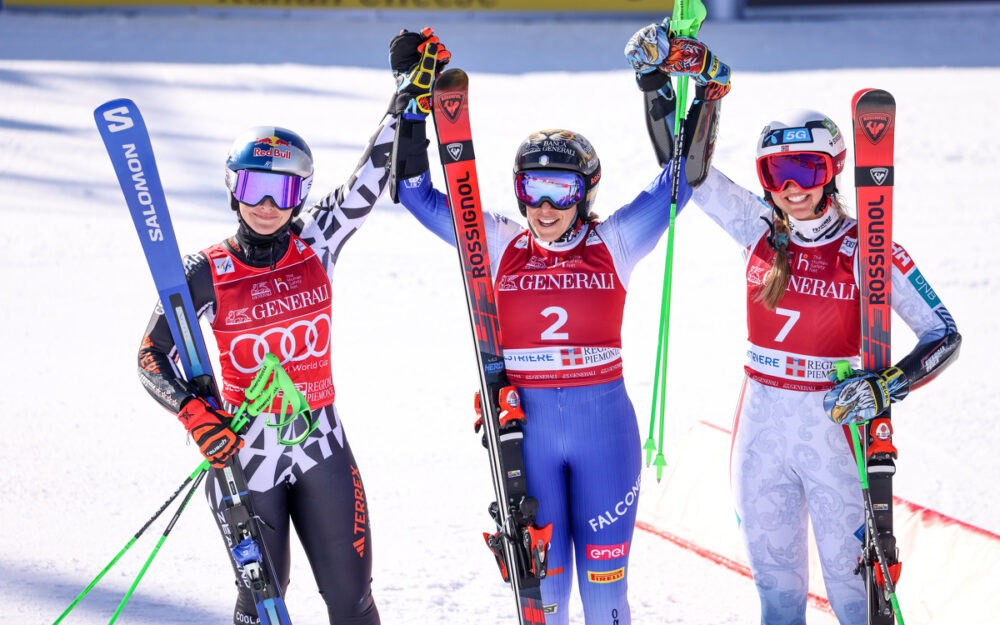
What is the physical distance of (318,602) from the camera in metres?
4.91

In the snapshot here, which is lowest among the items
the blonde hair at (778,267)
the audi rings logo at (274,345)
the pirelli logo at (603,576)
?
the pirelli logo at (603,576)

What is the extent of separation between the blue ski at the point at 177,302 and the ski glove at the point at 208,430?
0.31ft

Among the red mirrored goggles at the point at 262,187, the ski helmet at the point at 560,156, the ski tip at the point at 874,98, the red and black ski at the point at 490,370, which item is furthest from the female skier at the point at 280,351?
the ski tip at the point at 874,98

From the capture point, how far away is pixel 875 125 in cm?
374

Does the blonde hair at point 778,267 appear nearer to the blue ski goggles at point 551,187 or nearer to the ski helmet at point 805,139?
the ski helmet at point 805,139

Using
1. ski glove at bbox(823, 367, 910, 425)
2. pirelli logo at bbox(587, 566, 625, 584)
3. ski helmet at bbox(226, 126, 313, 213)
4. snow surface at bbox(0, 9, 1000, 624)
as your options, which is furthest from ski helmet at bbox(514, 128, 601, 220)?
snow surface at bbox(0, 9, 1000, 624)

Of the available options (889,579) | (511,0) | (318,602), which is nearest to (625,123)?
(511,0)

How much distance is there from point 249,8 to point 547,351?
15.7m

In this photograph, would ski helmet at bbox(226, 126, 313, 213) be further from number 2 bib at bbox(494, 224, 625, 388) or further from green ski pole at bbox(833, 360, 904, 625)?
green ski pole at bbox(833, 360, 904, 625)

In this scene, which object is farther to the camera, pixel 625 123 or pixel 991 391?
pixel 625 123

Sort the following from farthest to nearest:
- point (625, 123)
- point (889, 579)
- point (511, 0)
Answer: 1. point (511, 0)
2. point (625, 123)
3. point (889, 579)

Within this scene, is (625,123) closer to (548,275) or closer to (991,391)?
(991,391)

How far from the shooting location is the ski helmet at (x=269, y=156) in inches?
144

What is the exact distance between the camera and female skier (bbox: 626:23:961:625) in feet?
12.1
